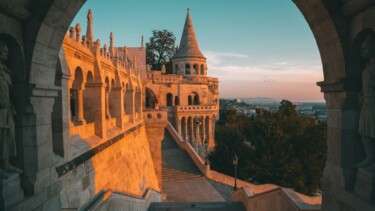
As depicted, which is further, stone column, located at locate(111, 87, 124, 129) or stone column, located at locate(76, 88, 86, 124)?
stone column, located at locate(111, 87, 124, 129)

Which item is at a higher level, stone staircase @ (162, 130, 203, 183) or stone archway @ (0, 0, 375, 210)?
stone archway @ (0, 0, 375, 210)

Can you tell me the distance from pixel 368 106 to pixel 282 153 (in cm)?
2238

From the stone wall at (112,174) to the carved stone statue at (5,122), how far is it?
150 inches

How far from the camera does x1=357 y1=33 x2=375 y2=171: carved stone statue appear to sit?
3.48 meters

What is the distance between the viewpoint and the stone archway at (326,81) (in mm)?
3852

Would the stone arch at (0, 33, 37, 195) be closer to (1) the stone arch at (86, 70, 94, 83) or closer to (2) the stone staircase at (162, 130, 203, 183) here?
(1) the stone arch at (86, 70, 94, 83)

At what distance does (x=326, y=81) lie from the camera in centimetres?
438

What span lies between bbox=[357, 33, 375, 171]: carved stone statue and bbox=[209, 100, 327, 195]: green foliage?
2114cm

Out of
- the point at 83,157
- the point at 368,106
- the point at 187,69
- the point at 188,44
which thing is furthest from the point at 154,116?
the point at 368,106

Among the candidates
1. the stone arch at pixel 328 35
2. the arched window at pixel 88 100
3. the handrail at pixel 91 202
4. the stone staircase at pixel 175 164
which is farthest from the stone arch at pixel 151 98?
the stone arch at pixel 328 35

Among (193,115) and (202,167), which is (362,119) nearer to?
(202,167)

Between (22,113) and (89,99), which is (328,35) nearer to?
(22,113)

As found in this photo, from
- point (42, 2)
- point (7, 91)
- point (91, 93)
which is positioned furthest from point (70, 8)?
point (91, 93)

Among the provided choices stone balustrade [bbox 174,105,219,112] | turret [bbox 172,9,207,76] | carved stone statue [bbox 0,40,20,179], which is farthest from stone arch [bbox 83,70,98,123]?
turret [bbox 172,9,207,76]
